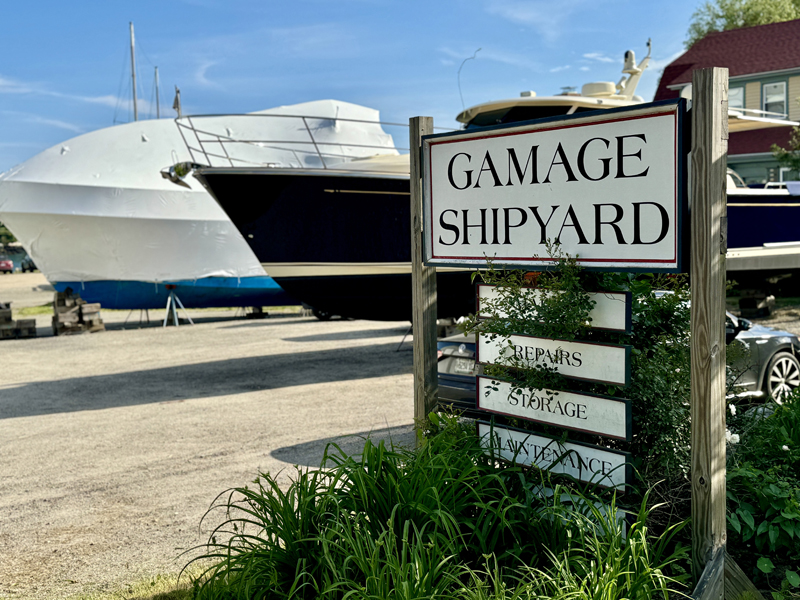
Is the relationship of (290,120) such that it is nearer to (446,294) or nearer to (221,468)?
(446,294)

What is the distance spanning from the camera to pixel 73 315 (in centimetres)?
1778

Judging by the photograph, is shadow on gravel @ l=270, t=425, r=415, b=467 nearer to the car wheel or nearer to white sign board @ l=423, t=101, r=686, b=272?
white sign board @ l=423, t=101, r=686, b=272

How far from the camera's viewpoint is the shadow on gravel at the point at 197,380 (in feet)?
31.3

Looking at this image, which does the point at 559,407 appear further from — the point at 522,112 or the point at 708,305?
the point at 522,112

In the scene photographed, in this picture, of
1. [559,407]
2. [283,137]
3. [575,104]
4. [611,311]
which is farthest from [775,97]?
[559,407]

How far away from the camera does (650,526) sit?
342 centimetres

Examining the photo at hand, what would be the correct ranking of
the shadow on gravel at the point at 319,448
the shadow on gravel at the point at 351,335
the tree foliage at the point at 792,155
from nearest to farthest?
the shadow on gravel at the point at 319,448
the shadow on gravel at the point at 351,335
the tree foliage at the point at 792,155

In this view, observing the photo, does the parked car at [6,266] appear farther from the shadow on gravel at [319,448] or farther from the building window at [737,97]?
the shadow on gravel at [319,448]

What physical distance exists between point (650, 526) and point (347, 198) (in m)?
7.74

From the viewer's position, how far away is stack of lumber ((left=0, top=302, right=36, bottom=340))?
17047 millimetres

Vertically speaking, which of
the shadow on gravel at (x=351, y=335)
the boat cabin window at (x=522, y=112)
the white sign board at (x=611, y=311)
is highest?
the boat cabin window at (x=522, y=112)

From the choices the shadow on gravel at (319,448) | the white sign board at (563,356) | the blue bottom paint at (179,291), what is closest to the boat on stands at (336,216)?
the shadow on gravel at (319,448)

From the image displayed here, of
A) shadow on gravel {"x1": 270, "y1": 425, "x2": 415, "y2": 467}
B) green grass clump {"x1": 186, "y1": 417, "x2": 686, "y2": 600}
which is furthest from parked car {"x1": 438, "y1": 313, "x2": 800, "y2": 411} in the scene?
green grass clump {"x1": 186, "y1": 417, "x2": 686, "y2": 600}

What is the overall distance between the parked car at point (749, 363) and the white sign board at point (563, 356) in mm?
2594
